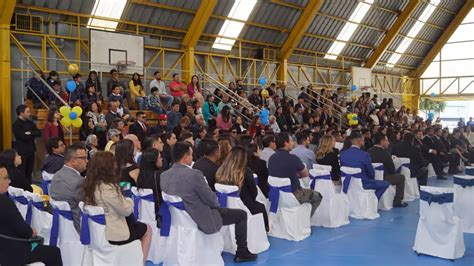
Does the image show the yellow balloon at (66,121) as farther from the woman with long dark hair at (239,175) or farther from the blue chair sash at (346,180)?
the blue chair sash at (346,180)

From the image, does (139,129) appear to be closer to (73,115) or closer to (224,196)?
(73,115)

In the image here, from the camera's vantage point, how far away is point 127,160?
4844 mm

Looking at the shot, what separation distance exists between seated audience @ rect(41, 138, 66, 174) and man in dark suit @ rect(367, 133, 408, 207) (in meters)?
4.66

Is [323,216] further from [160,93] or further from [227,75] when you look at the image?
[227,75]

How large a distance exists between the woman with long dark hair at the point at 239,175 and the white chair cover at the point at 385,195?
2892 millimetres

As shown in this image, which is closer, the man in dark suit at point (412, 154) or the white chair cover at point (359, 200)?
the white chair cover at point (359, 200)

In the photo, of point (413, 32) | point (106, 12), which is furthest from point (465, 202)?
point (413, 32)

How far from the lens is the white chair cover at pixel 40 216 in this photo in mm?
4520

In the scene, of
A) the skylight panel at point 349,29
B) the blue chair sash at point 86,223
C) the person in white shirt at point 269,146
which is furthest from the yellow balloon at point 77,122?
the skylight panel at point 349,29

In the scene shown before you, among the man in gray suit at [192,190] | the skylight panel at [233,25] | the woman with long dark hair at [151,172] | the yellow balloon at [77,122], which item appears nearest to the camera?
the man in gray suit at [192,190]

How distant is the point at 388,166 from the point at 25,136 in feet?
20.0

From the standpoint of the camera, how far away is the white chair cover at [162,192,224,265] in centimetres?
446

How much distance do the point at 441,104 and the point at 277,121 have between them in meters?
19.5

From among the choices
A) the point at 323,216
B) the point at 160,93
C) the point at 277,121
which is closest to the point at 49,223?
the point at 323,216
